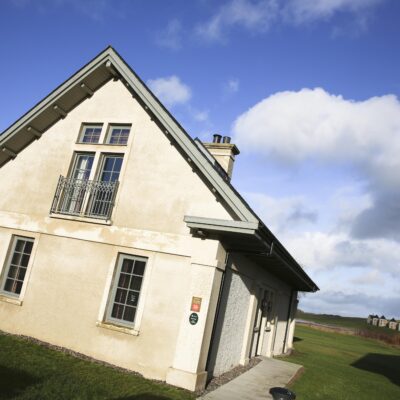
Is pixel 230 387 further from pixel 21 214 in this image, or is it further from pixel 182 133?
pixel 21 214

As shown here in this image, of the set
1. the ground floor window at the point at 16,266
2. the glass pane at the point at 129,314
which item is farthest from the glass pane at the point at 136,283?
the ground floor window at the point at 16,266

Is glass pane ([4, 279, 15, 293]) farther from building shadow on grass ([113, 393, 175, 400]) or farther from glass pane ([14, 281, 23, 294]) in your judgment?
building shadow on grass ([113, 393, 175, 400])

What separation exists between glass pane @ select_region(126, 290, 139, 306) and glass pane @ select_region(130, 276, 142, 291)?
0.40 feet

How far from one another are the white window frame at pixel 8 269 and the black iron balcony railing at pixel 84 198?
1.23 m

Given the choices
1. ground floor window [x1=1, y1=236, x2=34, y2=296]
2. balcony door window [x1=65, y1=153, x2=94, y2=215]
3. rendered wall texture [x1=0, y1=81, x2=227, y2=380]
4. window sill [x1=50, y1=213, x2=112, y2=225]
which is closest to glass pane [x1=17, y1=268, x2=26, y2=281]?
ground floor window [x1=1, y1=236, x2=34, y2=296]

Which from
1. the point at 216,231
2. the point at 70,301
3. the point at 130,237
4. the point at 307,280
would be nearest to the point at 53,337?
the point at 70,301

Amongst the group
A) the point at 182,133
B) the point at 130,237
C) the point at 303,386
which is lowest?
the point at 303,386

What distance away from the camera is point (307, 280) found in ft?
54.5

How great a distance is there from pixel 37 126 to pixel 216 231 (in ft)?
23.3

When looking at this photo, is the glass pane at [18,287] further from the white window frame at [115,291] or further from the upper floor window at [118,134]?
the upper floor window at [118,134]

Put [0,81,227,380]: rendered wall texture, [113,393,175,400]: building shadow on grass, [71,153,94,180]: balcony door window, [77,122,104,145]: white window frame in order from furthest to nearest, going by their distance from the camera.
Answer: [77,122,104,145]: white window frame
[71,153,94,180]: balcony door window
[0,81,227,380]: rendered wall texture
[113,393,175,400]: building shadow on grass

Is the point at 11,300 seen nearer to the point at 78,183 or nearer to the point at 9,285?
the point at 9,285

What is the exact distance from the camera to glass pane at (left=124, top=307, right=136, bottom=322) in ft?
30.9

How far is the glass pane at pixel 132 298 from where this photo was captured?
9.48 meters
